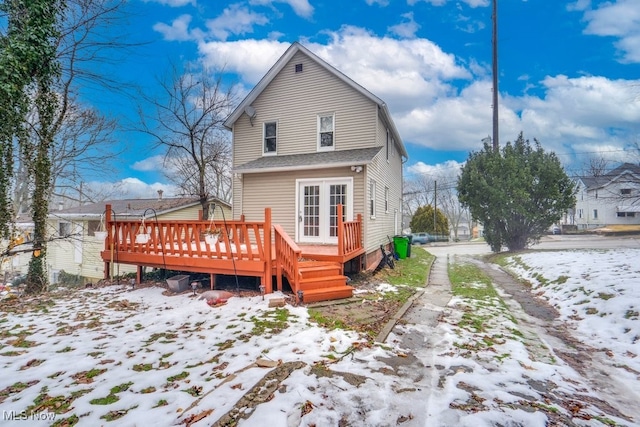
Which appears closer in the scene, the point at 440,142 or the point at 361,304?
the point at 361,304

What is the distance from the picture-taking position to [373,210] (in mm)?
10133

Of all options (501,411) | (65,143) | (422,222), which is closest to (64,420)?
(501,411)

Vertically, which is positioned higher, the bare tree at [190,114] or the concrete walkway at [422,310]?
the bare tree at [190,114]

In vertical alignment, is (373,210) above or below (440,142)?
below

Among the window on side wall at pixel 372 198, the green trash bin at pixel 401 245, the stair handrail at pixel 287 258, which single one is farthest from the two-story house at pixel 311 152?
the stair handrail at pixel 287 258

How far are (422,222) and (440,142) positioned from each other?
11.8m

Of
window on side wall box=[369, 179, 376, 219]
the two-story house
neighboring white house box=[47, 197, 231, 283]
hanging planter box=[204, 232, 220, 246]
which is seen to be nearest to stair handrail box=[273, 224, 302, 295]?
hanging planter box=[204, 232, 220, 246]

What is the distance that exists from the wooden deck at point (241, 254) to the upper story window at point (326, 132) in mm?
3478

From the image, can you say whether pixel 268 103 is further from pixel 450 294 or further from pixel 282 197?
pixel 450 294

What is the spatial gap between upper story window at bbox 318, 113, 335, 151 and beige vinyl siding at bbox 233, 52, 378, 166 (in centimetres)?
15

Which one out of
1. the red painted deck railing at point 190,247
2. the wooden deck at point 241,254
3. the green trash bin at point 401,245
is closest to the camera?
the wooden deck at point 241,254

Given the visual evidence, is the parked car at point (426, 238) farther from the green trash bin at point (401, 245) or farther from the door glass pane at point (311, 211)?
the door glass pane at point (311, 211)

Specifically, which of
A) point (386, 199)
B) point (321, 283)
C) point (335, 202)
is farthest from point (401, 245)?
point (321, 283)

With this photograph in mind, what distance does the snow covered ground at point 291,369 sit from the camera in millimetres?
2482
